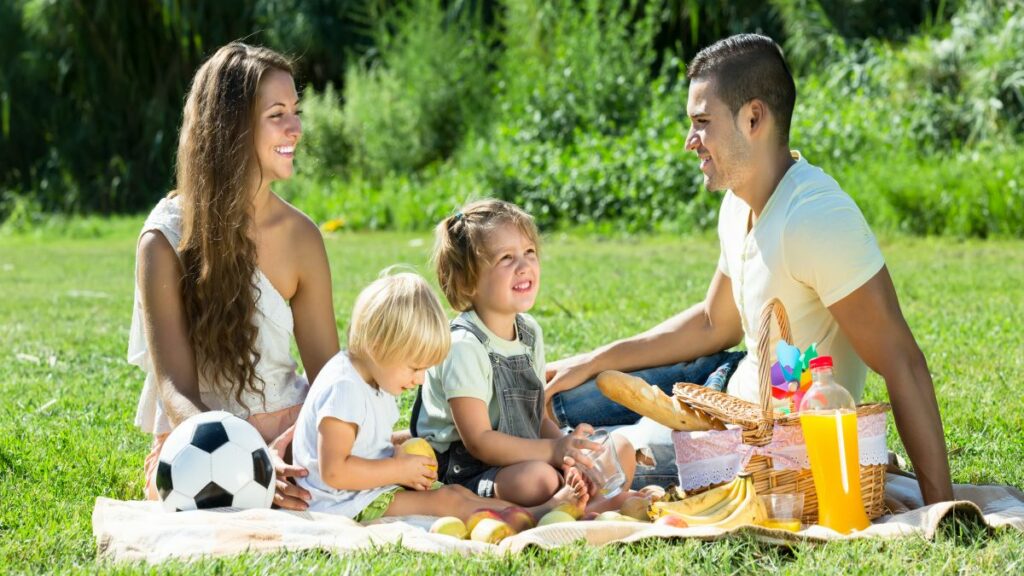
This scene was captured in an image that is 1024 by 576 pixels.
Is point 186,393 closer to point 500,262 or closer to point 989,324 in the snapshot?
point 500,262

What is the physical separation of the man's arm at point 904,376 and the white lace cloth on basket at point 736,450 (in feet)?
0.26

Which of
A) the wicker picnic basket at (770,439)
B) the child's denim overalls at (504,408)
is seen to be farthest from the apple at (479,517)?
the wicker picnic basket at (770,439)

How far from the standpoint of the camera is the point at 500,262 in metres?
4.16

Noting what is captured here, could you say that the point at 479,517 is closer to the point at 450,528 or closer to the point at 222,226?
the point at 450,528

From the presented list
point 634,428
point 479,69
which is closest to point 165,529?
point 634,428

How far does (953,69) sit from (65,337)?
999 cm

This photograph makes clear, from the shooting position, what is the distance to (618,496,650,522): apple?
12.6 feet

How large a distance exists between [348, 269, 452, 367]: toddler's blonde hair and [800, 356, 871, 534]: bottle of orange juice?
43.8 inches

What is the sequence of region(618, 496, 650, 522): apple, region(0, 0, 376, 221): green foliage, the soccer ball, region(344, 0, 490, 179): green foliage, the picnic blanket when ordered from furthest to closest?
region(0, 0, 376, 221): green foliage → region(344, 0, 490, 179): green foliage → region(618, 496, 650, 522): apple → the soccer ball → the picnic blanket

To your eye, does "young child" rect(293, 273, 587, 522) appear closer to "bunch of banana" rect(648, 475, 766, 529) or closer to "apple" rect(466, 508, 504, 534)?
"apple" rect(466, 508, 504, 534)

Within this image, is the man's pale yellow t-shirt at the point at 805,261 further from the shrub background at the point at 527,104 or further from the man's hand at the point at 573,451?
the shrub background at the point at 527,104

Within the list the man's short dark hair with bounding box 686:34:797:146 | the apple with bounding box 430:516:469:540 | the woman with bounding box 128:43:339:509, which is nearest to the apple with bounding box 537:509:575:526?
the apple with bounding box 430:516:469:540

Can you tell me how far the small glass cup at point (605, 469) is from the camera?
12.9ft

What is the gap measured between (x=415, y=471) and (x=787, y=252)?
131cm
